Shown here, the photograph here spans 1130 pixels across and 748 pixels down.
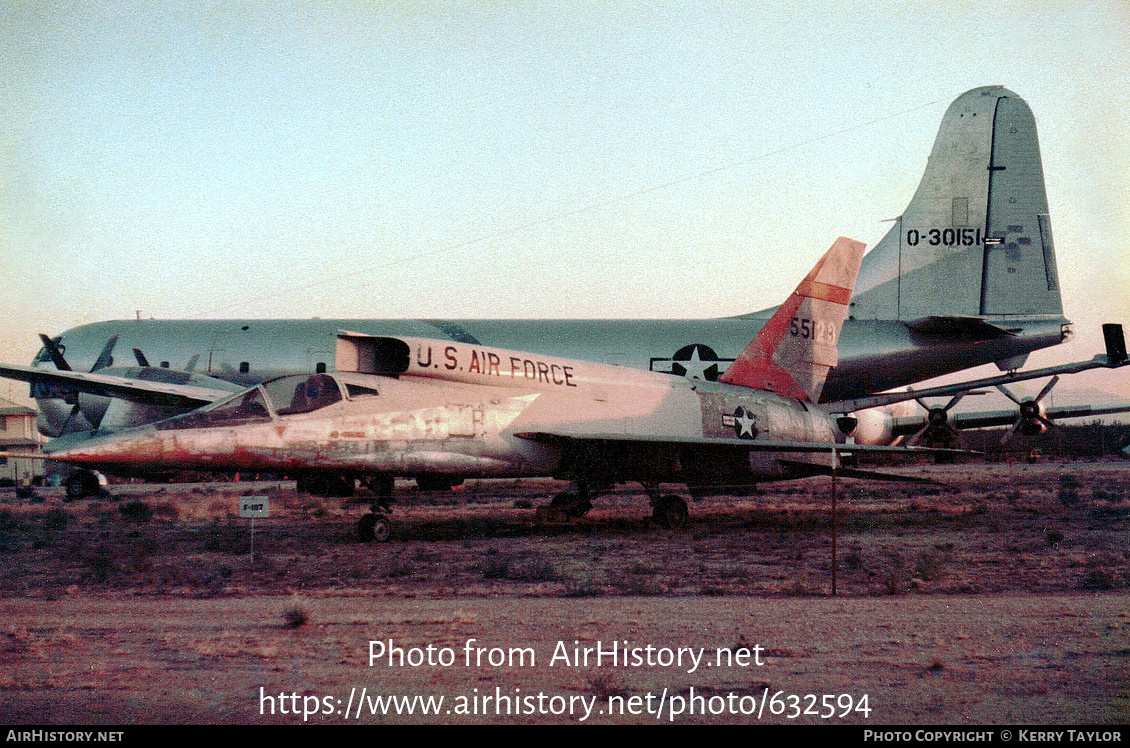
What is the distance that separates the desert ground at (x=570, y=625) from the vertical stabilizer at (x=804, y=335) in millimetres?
3534

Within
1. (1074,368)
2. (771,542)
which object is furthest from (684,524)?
(1074,368)

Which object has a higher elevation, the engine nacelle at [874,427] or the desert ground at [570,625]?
the engine nacelle at [874,427]

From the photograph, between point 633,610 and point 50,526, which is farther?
point 50,526

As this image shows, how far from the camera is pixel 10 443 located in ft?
204

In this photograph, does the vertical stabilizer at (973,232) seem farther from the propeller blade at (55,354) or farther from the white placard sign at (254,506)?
the propeller blade at (55,354)

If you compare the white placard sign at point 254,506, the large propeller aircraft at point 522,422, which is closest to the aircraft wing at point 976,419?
the large propeller aircraft at point 522,422

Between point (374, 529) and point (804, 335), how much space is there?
31.0ft

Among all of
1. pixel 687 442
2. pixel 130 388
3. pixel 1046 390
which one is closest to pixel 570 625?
pixel 687 442

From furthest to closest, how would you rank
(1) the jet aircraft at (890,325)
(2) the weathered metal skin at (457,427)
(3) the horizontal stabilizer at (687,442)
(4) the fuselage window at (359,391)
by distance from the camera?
1. (1) the jet aircraft at (890,325)
2. (3) the horizontal stabilizer at (687,442)
3. (4) the fuselage window at (359,391)
4. (2) the weathered metal skin at (457,427)

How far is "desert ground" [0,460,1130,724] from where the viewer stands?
19.8 feet

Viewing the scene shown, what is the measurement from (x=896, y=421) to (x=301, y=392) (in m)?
Result: 36.3

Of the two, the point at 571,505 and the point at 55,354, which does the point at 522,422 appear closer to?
the point at 571,505

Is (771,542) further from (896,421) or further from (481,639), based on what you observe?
(896,421)

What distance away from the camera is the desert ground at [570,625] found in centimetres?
604
